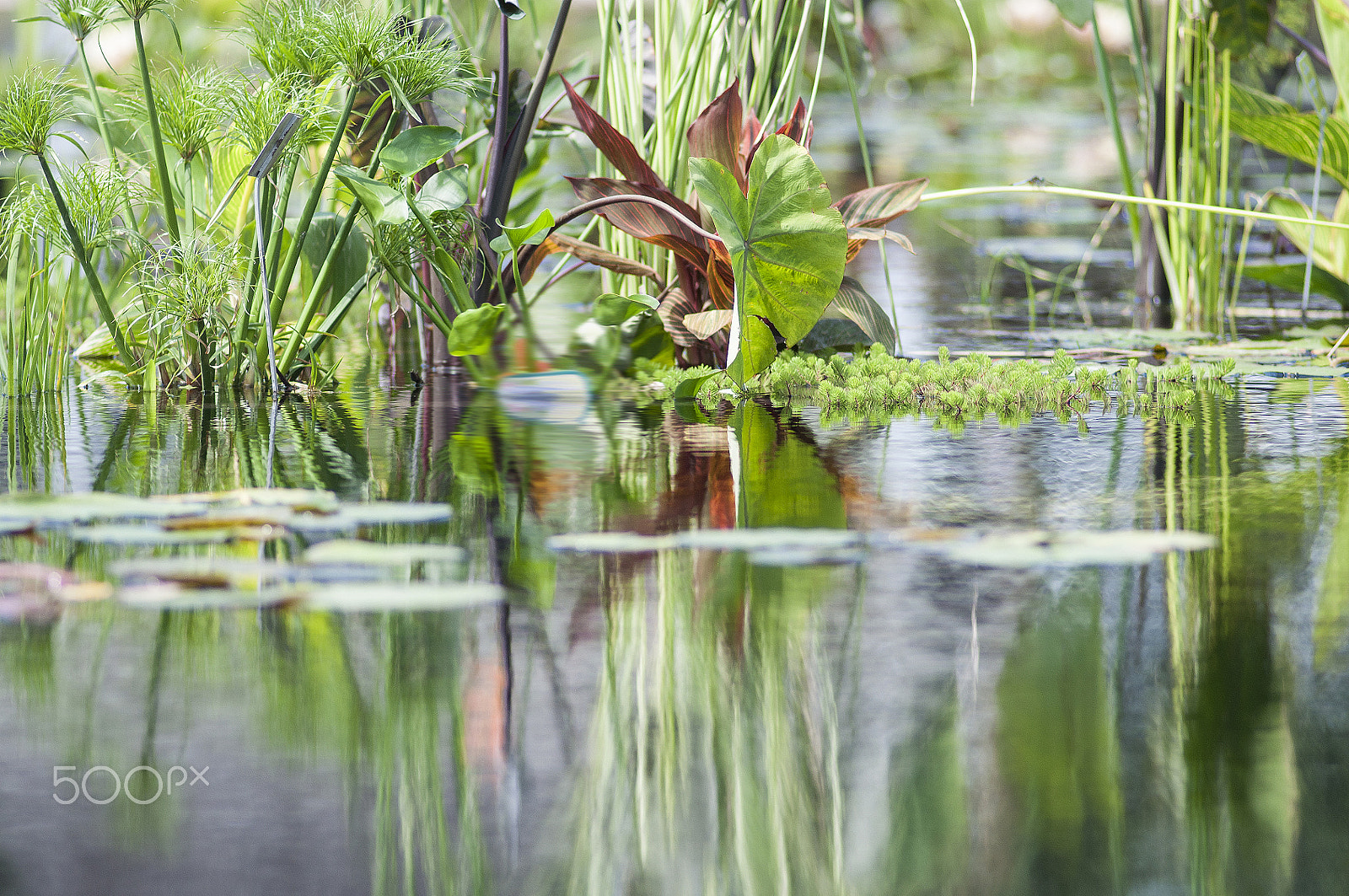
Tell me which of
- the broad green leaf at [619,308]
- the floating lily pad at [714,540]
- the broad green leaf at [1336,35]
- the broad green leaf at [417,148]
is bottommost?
the floating lily pad at [714,540]

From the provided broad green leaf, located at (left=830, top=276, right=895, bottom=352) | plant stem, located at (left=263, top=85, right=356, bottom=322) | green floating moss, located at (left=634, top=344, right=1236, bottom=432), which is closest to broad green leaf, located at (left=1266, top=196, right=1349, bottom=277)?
green floating moss, located at (left=634, top=344, right=1236, bottom=432)

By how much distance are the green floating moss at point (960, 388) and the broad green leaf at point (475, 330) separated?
0.27 meters

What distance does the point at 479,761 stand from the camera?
0.73 meters

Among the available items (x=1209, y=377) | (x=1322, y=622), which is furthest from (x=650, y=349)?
(x=1322, y=622)

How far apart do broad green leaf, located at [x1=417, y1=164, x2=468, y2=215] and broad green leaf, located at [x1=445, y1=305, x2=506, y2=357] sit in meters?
0.16

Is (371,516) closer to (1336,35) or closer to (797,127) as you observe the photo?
(797,127)

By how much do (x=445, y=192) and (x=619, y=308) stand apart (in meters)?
0.37

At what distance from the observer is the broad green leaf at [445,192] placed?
177 centimetres

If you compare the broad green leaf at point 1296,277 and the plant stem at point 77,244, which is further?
the broad green leaf at point 1296,277

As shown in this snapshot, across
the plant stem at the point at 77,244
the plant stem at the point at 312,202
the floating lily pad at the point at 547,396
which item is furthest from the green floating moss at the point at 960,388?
the plant stem at the point at 77,244

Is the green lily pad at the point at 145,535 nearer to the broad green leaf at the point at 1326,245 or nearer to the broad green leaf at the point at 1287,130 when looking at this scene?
the broad green leaf at the point at 1287,130

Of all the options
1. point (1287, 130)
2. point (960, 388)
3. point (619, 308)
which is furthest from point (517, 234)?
point (1287, 130)

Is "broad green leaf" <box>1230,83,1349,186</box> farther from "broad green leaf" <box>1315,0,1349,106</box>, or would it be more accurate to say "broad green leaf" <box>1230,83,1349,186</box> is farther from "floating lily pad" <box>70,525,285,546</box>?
"floating lily pad" <box>70,525,285,546</box>

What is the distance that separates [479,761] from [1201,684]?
0.46 m
